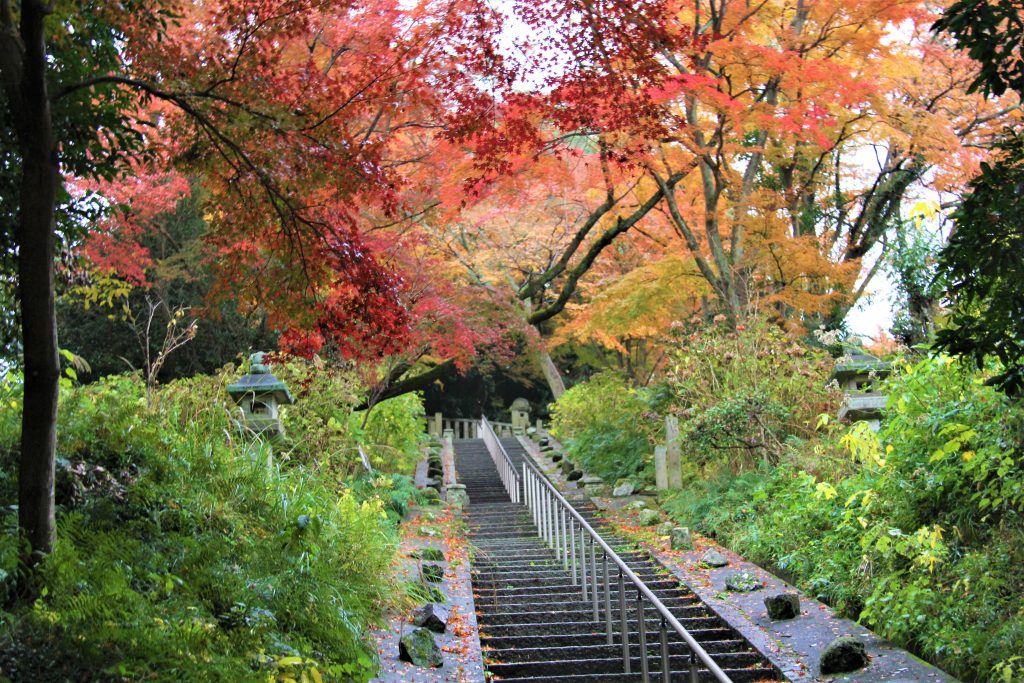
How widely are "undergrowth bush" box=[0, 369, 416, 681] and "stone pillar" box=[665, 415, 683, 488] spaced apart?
22.2 ft

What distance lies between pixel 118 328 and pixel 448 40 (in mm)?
12830

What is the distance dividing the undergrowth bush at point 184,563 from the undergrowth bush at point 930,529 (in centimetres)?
376

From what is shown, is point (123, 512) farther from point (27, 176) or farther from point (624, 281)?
point (624, 281)

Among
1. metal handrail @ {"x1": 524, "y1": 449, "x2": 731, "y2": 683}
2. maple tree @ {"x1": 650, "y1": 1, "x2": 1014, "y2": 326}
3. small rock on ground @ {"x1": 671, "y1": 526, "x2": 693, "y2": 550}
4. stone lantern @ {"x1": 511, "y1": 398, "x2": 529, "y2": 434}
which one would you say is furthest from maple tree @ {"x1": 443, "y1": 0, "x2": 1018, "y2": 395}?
stone lantern @ {"x1": 511, "y1": 398, "x2": 529, "y2": 434}

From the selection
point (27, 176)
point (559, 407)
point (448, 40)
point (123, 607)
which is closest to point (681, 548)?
point (448, 40)

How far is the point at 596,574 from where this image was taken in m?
9.48

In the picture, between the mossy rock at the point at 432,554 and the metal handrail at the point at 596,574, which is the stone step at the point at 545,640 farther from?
the mossy rock at the point at 432,554

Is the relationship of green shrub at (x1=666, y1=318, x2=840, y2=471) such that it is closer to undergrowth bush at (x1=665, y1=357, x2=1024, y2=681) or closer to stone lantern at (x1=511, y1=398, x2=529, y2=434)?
undergrowth bush at (x1=665, y1=357, x2=1024, y2=681)

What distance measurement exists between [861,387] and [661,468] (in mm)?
4576

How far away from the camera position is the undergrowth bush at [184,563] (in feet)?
15.5

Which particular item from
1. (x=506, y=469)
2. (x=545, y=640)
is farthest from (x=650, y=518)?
(x=506, y=469)

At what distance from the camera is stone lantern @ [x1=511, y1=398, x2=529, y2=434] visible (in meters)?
31.8

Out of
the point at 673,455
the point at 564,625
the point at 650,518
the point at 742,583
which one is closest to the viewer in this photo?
the point at 564,625

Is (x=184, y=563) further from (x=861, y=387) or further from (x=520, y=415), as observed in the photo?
(x=520, y=415)
